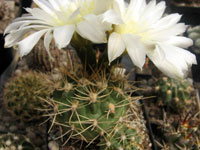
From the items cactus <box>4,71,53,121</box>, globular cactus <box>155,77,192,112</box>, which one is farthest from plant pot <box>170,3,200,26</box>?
cactus <box>4,71,53,121</box>

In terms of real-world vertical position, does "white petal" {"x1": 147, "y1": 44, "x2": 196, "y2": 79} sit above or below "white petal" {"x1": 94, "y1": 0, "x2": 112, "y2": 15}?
below

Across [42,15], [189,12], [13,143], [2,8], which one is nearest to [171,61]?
[42,15]

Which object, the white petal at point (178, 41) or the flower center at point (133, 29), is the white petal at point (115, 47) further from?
the white petal at point (178, 41)

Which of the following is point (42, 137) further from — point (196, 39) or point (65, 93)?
point (196, 39)

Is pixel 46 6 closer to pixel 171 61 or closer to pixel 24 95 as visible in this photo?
pixel 171 61

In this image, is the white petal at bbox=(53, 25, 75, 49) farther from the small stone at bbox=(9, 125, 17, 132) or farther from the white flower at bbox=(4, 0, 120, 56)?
the small stone at bbox=(9, 125, 17, 132)

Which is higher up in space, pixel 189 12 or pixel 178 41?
pixel 178 41

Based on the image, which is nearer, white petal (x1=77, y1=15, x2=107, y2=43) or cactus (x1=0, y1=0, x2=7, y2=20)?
white petal (x1=77, y1=15, x2=107, y2=43)

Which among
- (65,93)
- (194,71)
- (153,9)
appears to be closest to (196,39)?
(194,71)
